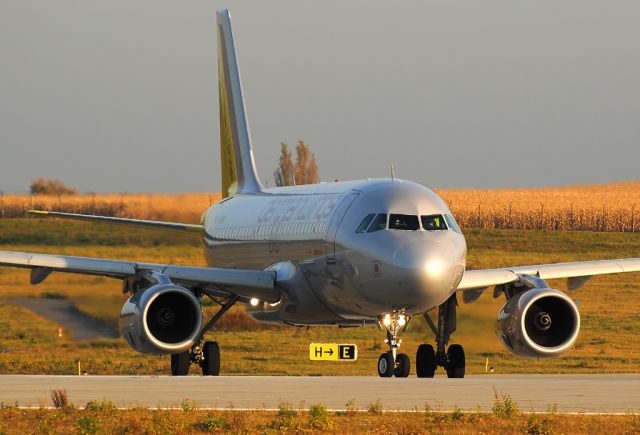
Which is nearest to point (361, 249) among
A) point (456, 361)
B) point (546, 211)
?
point (456, 361)

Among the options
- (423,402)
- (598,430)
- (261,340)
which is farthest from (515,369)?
(598,430)

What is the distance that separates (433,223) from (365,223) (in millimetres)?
1574

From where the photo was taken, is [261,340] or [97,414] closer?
[97,414]

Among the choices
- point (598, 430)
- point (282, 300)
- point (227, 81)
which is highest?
point (227, 81)

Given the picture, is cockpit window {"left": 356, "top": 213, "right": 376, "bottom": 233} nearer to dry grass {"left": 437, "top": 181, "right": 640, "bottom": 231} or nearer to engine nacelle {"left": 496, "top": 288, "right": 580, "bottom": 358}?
engine nacelle {"left": 496, "top": 288, "right": 580, "bottom": 358}

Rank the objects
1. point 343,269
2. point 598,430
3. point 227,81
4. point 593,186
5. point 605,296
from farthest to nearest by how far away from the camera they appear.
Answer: point 593,186 → point 605,296 → point 227,81 → point 343,269 → point 598,430

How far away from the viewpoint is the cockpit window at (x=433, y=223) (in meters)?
30.9

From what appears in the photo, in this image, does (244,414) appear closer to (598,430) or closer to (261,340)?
(598,430)

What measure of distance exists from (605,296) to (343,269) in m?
46.3

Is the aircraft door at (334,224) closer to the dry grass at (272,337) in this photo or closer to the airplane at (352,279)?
the airplane at (352,279)

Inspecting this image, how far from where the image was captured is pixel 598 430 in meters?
19.8

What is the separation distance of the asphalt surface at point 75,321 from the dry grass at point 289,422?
27.1m

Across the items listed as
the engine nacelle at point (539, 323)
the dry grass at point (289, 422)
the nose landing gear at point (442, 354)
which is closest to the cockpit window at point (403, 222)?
the engine nacelle at point (539, 323)

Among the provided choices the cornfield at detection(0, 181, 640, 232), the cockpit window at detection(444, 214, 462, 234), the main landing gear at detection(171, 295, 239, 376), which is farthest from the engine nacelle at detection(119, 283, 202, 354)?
the cornfield at detection(0, 181, 640, 232)
